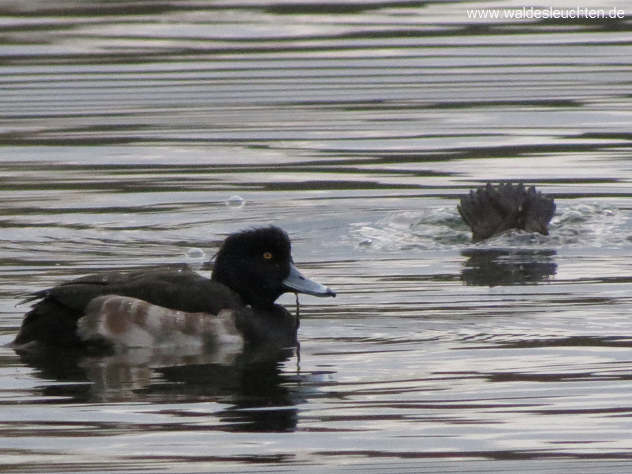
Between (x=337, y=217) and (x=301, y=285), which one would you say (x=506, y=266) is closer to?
(x=337, y=217)

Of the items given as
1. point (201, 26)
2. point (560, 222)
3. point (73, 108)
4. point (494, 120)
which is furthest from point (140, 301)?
point (201, 26)

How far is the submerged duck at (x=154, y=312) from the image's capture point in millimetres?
10758

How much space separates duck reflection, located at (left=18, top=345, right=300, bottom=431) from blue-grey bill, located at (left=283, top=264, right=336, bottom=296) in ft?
1.79

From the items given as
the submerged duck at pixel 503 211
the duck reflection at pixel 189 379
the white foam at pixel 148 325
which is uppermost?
the submerged duck at pixel 503 211

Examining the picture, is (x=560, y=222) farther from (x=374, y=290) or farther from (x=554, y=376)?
(x=554, y=376)

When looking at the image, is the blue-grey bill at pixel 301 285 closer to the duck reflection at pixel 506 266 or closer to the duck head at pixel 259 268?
the duck head at pixel 259 268

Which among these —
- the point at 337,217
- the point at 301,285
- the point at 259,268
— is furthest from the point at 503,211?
the point at 259,268

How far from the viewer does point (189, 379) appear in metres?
10.0

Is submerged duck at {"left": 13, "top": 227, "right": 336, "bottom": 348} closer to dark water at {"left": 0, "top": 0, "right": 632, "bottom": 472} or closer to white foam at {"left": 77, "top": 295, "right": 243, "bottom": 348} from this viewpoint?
white foam at {"left": 77, "top": 295, "right": 243, "bottom": 348}

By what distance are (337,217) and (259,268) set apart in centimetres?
413

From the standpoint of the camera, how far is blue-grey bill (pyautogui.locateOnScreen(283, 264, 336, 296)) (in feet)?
36.7


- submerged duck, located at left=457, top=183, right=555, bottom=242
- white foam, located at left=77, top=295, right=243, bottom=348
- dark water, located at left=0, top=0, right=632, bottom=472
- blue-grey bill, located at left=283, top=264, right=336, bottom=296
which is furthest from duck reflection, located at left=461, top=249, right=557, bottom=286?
white foam, located at left=77, top=295, right=243, bottom=348

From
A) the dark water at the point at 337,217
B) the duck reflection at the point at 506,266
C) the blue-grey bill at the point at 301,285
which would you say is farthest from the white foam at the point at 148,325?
the duck reflection at the point at 506,266

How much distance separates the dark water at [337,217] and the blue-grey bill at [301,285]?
0.24 m
